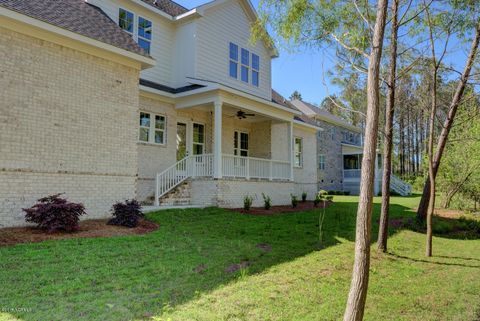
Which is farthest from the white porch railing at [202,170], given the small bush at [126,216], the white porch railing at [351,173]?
the white porch railing at [351,173]

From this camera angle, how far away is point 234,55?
1731cm

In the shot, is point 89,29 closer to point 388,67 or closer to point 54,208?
point 54,208

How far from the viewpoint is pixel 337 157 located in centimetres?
3325

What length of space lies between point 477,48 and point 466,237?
569 centimetres

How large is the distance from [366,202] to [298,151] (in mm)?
18825

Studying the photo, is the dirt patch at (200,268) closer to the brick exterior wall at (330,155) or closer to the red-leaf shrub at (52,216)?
the red-leaf shrub at (52,216)

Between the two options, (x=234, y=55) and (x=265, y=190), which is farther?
(x=234, y=55)

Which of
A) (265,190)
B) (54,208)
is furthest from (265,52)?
(54,208)

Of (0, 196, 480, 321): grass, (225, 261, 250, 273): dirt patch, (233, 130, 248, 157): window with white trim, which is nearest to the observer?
(0, 196, 480, 321): grass

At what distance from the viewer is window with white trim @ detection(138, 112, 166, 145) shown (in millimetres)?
13656

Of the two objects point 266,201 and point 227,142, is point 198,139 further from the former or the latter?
point 266,201

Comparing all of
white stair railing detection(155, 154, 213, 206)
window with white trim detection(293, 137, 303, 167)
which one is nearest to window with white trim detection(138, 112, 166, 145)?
white stair railing detection(155, 154, 213, 206)

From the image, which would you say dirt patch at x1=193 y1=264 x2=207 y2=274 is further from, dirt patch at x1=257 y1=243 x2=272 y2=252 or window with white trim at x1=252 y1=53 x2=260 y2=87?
window with white trim at x1=252 y1=53 x2=260 y2=87

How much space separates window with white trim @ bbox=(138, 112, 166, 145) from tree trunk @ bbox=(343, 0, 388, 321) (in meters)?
10.6
